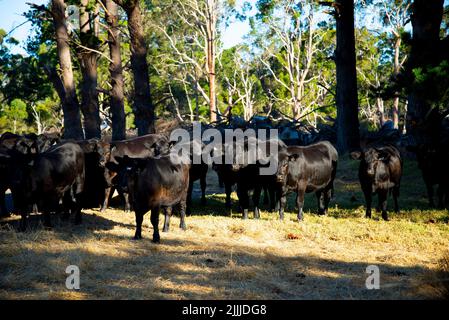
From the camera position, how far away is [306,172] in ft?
42.9

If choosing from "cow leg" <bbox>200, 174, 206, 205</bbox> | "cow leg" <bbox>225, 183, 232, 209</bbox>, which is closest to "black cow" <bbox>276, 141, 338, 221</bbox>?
"cow leg" <bbox>225, 183, 232, 209</bbox>

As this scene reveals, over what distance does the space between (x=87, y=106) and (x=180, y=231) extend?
939cm

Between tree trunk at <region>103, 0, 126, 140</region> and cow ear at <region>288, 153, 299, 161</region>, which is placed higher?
tree trunk at <region>103, 0, 126, 140</region>

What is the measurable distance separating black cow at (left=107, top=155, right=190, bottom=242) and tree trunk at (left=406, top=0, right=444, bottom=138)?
6.15 meters

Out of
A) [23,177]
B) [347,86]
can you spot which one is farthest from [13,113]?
[23,177]

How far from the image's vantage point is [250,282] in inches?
293

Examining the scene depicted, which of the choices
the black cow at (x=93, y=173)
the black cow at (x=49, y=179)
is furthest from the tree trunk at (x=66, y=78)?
the black cow at (x=49, y=179)

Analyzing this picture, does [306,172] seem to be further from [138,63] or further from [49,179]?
[138,63]

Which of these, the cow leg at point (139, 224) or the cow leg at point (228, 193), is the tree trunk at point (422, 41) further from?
the cow leg at point (139, 224)

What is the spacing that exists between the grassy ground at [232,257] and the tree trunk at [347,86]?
9490 millimetres

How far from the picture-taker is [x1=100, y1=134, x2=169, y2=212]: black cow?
13.7 meters

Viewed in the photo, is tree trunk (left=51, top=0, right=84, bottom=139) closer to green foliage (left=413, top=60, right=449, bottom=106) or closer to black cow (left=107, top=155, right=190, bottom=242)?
black cow (left=107, top=155, right=190, bottom=242)

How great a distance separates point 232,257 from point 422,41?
25.1ft
